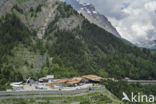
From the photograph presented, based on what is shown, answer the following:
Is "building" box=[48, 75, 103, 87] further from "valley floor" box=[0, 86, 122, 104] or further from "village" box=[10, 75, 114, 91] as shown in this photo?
"valley floor" box=[0, 86, 122, 104]

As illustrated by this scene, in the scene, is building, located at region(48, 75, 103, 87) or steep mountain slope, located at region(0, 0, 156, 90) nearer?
building, located at region(48, 75, 103, 87)

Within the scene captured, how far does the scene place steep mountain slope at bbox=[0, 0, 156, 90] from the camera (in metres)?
106

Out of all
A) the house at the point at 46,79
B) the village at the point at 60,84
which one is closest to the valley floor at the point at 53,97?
the village at the point at 60,84

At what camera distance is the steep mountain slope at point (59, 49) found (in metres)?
106

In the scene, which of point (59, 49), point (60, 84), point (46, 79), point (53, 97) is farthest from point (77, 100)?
point (59, 49)

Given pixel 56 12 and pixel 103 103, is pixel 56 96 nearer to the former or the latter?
pixel 103 103

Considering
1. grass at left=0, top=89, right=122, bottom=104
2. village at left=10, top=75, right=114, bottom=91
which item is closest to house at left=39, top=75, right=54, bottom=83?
village at left=10, top=75, right=114, bottom=91

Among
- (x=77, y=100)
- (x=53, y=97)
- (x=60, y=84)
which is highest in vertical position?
(x=60, y=84)

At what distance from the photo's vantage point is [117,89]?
253ft

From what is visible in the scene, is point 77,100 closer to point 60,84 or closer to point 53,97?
point 53,97

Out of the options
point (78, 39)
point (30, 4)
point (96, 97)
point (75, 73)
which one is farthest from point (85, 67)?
point (30, 4)

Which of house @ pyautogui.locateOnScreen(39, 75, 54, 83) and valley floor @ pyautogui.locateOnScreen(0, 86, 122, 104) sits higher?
house @ pyautogui.locateOnScreen(39, 75, 54, 83)

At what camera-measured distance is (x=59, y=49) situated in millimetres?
126500

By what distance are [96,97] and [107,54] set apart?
80687 millimetres
